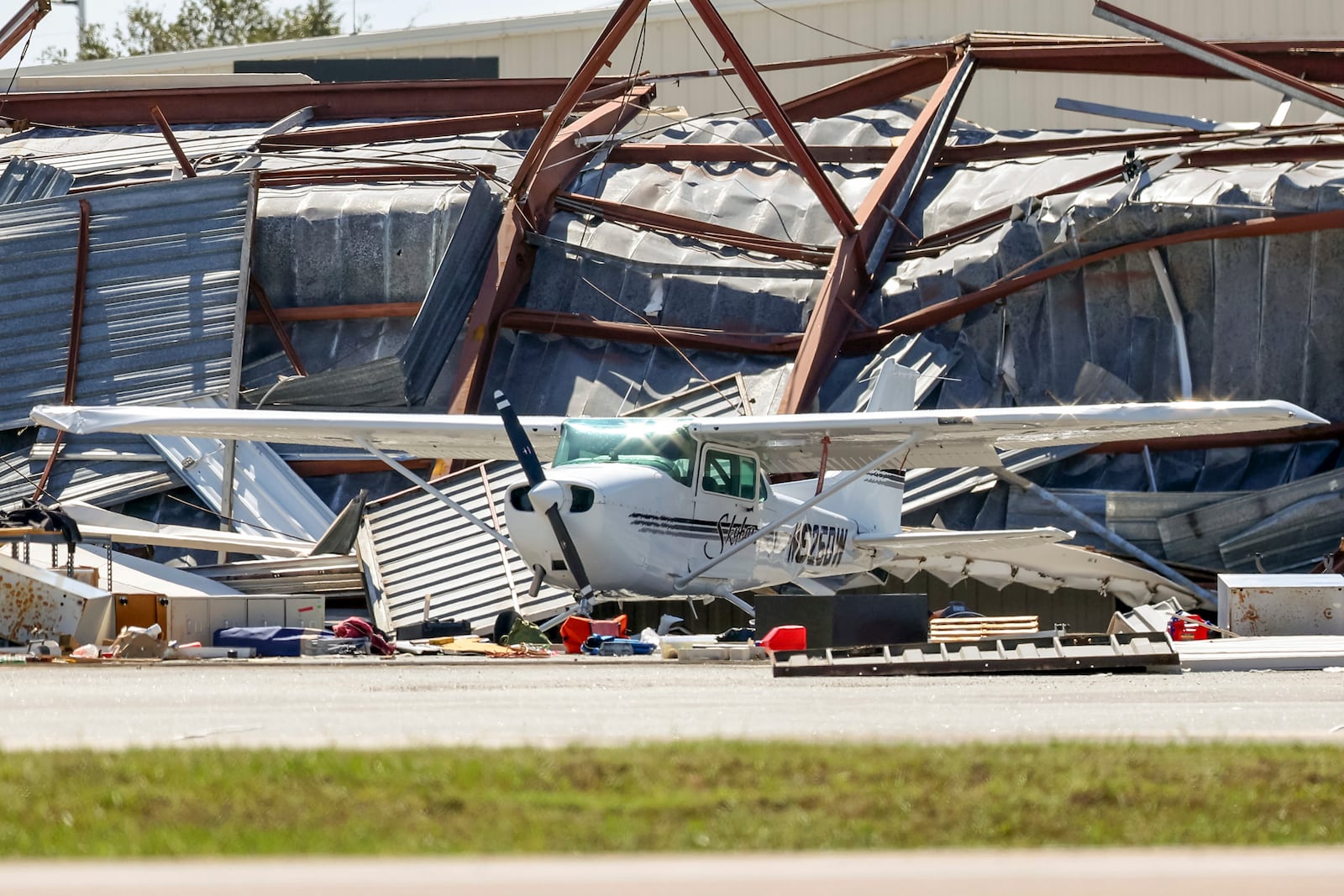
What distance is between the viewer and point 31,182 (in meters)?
30.1

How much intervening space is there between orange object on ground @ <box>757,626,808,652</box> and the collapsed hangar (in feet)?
25.2

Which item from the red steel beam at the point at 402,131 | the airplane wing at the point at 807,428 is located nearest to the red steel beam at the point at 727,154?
the red steel beam at the point at 402,131

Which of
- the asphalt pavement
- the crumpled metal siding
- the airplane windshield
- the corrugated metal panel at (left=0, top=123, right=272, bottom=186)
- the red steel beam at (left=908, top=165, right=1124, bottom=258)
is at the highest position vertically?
the corrugated metal panel at (left=0, top=123, right=272, bottom=186)

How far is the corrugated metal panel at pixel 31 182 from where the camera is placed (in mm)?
29797

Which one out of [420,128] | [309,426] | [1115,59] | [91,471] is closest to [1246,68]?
[1115,59]

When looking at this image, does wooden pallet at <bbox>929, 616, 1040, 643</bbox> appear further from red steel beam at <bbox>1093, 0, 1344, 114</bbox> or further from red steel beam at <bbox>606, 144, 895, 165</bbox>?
red steel beam at <bbox>606, 144, 895, 165</bbox>

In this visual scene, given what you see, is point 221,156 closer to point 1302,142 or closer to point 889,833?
point 1302,142

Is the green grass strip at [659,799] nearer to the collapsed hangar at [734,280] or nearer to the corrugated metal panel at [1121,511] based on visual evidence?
the collapsed hangar at [734,280]

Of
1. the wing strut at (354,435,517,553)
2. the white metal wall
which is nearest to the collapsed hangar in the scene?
the wing strut at (354,435,517,553)

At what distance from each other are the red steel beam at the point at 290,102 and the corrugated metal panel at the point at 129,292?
656cm

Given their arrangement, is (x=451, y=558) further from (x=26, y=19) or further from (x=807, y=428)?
(x=26, y=19)

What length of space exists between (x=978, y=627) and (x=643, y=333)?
34.2ft

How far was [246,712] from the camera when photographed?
8453mm

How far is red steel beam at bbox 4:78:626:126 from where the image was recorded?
107 feet
